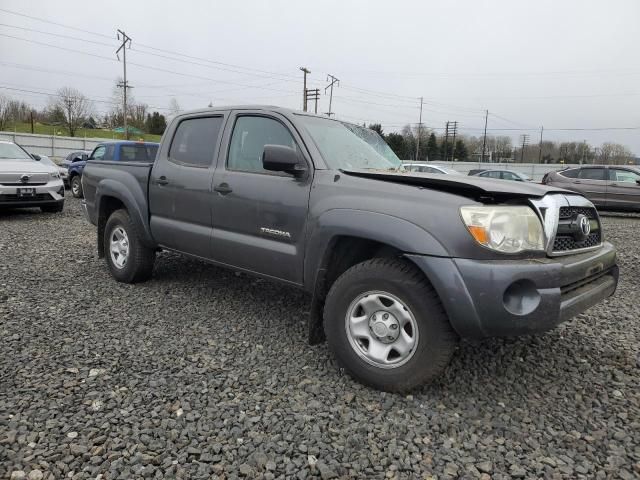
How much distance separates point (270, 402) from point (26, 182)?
8.92 metres

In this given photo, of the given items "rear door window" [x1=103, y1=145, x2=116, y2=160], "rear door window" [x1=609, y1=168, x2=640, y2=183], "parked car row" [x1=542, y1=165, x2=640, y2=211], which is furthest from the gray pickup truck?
"rear door window" [x1=609, y1=168, x2=640, y2=183]

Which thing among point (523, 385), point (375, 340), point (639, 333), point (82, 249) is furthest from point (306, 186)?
Answer: point (82, 249)

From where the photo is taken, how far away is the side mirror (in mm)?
3195

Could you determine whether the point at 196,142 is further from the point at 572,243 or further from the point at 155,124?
the point at 155,124

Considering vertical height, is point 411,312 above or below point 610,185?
below

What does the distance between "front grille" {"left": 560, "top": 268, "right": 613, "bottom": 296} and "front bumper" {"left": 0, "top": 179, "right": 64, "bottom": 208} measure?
994cm

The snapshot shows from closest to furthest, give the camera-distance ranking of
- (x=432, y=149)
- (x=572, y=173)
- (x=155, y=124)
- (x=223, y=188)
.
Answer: (x=223, y=188) < (x=572, y=173) < (x=155, y=124) < (x=432, y=149)

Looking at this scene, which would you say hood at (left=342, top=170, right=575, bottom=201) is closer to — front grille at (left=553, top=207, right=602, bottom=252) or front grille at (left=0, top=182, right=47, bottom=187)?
front grille at (left=553, top=207, right=602, bottom=252)

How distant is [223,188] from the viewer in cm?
388

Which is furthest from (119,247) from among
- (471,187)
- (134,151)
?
(134,151)

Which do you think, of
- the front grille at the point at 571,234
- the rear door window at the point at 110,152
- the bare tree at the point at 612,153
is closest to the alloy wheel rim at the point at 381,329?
the front grille at the point at 571,234

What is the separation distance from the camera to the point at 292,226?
11.1 feet

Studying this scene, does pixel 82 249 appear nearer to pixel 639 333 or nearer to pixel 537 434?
pixel 537 434

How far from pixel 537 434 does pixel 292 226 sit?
6.48ft
